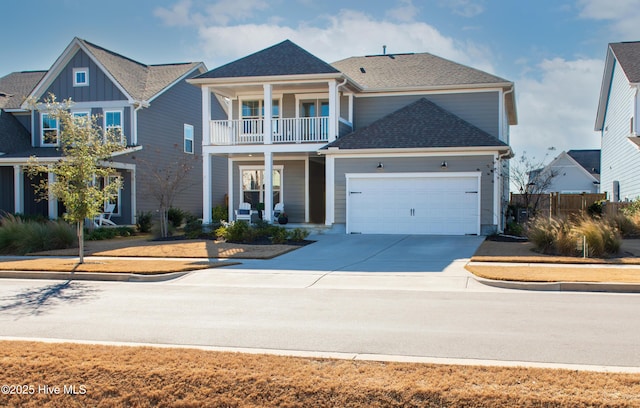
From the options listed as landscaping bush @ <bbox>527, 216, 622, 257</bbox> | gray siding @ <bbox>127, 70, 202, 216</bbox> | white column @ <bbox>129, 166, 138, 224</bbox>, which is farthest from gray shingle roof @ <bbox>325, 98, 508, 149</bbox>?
white column @ <bbox>129, 166, 138, 224</bbox>

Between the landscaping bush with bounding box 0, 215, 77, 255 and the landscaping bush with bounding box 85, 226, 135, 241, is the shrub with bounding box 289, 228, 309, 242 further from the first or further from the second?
the landscaping bush with bounding box 85, 226, 135, 241

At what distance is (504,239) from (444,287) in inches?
369

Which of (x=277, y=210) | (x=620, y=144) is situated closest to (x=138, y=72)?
(x=277, y=210)

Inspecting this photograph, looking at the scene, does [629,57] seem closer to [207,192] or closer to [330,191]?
[330,191]

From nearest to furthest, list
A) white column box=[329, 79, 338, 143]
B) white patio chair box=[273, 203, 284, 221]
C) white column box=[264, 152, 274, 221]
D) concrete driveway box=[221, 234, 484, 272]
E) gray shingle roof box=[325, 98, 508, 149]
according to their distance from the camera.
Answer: concrete driveway box=[221, 234, 484, 272]
gray shingle roof box=[325, 98, 508, 149]
white column box=[329, 79, 338, 143]
white column box=[264, 152, 274, 221]
white patio chair box=[273, 203, 284, 221]

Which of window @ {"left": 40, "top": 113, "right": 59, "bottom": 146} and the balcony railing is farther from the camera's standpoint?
window @ {"left": 40, "top": 113, "right": 59, "bottom": 146}

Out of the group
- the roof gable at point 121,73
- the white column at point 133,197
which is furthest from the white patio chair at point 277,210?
the roof gable at point 121,73

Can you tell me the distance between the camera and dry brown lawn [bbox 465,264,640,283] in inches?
479

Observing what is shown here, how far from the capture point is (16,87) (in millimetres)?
33625

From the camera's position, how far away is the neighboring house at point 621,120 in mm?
26656

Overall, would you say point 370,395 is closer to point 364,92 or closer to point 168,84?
point 364,92

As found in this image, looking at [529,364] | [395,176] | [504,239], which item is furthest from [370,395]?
[395,176]

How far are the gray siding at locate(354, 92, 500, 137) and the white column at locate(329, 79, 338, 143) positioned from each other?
3.10 metres

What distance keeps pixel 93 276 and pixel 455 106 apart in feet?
56.4
